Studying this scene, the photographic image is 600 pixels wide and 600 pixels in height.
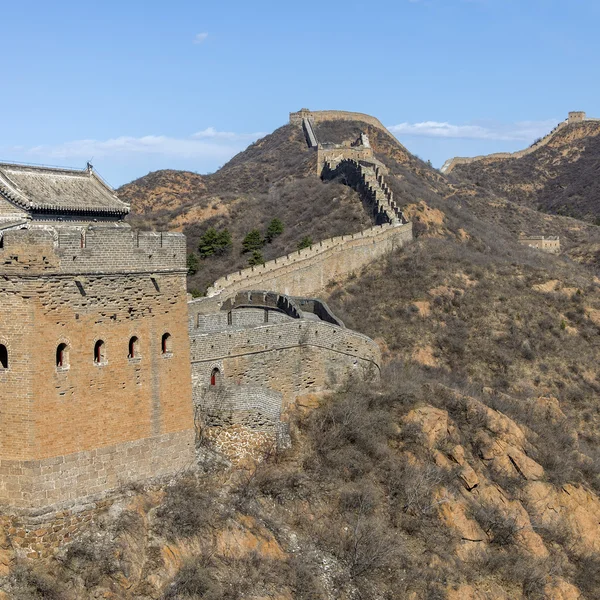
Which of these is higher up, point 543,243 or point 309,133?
point 309,133

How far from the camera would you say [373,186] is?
55.2 m

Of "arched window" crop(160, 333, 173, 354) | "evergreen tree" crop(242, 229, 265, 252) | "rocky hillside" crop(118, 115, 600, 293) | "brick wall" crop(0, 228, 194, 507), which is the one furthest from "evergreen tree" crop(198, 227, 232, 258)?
"arched window" crop(160, 333, 173, 354)

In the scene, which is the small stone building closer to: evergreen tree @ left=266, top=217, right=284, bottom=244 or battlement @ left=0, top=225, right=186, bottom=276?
evergreen tree @ left=266, top=217, right=284, bottom=244

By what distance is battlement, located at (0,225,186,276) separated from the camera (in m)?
14.0

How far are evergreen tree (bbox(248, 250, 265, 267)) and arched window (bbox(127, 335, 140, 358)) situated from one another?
102 ft

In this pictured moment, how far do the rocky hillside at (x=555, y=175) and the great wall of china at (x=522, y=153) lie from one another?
60cm

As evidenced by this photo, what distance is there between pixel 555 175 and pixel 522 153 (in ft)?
31.0

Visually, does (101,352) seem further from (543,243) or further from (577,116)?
(577,116)

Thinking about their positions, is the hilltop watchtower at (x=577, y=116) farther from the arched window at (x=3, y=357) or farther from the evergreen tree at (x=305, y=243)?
the arched window at (x=3, y=357)

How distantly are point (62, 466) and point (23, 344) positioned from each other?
7.13 feet

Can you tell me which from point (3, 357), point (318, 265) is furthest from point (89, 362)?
point (318, 265)

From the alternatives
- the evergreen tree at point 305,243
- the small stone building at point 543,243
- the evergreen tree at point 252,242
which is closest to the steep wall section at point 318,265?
the evergreen tree at point 305,243

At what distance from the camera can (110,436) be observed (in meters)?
15.2

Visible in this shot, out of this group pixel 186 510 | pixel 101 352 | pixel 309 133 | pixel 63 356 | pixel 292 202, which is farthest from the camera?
pixel 309 133
